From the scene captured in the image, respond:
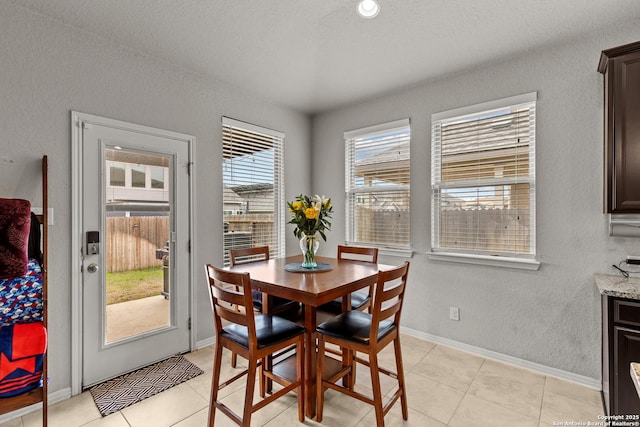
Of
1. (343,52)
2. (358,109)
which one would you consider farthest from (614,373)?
(358,109)

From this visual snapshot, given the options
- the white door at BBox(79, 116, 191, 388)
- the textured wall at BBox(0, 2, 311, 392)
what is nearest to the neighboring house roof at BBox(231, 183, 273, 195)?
the textured wall at BBox(0, 2, 311, 392)

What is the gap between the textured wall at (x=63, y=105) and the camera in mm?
2018

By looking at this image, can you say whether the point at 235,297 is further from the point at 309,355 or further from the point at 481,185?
the point at 481,185

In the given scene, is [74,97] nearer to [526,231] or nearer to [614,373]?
[526,231]

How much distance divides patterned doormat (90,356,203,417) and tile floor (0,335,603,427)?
6 cm

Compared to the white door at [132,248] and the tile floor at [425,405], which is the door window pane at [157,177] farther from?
the tile floor at [425,405]

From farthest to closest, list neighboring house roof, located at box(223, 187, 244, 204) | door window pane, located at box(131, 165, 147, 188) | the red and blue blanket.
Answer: neighboring house roof, located at box(223, 187, 244, 204) → door window pane, located at box(131, 165, 147, 188) → the red and blue blanket

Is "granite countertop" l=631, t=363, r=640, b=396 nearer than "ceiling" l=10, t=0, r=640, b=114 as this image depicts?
Yes

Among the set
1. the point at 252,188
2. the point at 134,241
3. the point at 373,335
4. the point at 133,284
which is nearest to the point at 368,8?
the point at 373,335

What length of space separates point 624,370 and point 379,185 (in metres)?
2.46

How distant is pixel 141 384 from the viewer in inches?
93.0

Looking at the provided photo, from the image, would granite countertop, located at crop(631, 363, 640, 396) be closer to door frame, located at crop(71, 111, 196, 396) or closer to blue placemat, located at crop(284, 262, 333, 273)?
blue placemat, located at crop(284, 262, 333, 273)

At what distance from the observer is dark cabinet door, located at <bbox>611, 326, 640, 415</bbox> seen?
176 centimetres

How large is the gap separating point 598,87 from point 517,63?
63 cm
